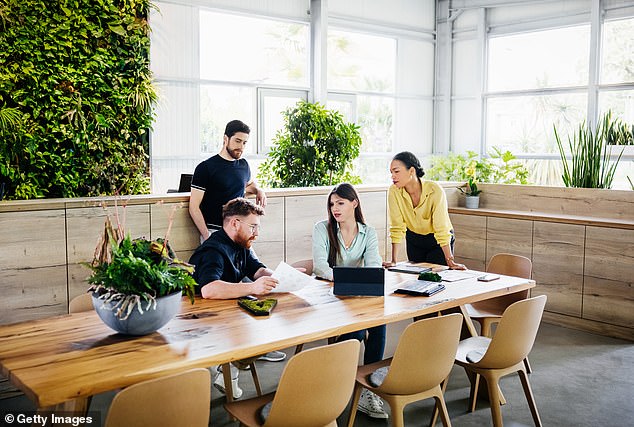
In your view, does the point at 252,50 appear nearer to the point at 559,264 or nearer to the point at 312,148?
the point at 312,148

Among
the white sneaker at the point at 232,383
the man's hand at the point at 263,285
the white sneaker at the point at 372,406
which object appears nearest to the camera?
the man's hand at the point at 263,285

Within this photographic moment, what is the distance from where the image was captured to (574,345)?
205 inches

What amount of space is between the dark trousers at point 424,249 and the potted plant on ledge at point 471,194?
6.22 feet

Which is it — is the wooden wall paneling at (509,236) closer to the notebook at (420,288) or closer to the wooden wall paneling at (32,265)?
the notebook at (420,288)

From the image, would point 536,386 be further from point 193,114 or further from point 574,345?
point 193,114

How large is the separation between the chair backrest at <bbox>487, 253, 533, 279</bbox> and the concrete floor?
0.70m

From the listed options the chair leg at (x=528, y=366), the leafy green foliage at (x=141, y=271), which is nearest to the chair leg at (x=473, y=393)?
the chair leg at (x=528, y=366)

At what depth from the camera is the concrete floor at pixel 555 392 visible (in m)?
3.76

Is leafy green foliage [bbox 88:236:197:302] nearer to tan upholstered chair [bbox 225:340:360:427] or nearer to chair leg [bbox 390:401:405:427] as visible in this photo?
tan upholstered chair [bbox 225:340:360:427]

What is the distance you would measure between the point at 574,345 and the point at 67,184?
175 inches

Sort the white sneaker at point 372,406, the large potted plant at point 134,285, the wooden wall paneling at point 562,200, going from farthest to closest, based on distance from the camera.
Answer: the wooden wall paneling at point 562,200 → the white sneaker at point 372,406 → the large potted plant at point 134,285

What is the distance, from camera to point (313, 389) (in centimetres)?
244

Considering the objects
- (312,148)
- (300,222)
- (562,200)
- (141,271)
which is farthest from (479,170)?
(141,271)

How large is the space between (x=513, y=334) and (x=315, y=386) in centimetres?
124
